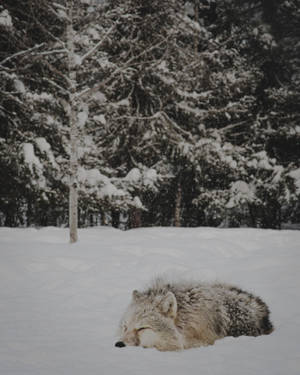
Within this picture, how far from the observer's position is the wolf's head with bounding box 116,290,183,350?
2.17m

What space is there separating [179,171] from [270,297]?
1053 cm

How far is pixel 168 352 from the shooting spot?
6.95 feet

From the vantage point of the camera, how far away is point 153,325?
221 cm

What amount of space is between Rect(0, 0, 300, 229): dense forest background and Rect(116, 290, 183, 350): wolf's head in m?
5.87

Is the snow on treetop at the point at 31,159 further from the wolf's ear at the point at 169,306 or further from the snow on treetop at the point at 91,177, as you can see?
the wolf's ear at the point at 169,306

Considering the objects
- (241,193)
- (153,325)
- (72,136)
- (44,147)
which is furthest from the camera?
(241,193)

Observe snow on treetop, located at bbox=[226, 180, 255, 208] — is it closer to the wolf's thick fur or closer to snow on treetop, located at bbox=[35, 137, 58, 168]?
snow on treetop, located at bbox=[35, 137, 58, 168]

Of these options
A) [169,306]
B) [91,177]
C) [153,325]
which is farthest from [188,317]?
[91,177]

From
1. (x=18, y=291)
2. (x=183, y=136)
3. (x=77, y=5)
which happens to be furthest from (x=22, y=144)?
(x=183, y=136)

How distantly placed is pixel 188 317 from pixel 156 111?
10830 millimetres

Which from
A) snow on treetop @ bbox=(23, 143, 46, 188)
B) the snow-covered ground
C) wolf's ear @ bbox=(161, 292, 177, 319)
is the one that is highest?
snow on treetop @ bbox=(23, 143, 46, 188)

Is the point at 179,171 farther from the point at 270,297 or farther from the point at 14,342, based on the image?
the point at 14,342

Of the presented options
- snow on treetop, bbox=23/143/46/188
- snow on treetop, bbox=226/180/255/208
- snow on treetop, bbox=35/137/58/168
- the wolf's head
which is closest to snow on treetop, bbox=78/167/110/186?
snow on treetop, bbox=35/137/58/168

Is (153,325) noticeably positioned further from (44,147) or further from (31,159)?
(44,147)
